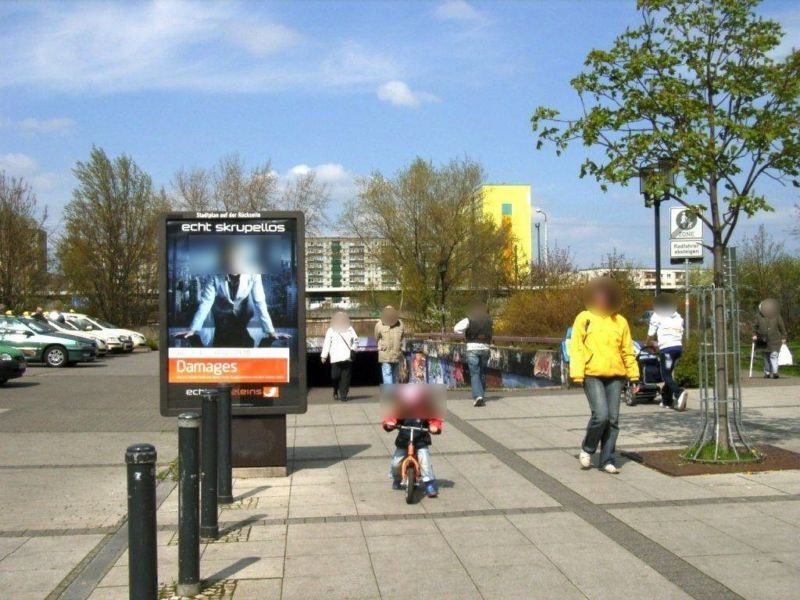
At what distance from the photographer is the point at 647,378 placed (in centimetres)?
1546

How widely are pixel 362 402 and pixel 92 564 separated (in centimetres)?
1099

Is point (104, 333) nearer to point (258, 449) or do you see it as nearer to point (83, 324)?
point (83, 324)

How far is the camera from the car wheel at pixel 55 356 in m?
31.3

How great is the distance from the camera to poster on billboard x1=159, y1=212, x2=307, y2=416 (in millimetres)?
9328

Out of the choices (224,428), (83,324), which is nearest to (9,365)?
(224,428)

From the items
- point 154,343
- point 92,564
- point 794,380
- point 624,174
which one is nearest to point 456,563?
point 92,564

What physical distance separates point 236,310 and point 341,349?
8.46 metres

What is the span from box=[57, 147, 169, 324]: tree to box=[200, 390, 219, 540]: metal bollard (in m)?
52.6

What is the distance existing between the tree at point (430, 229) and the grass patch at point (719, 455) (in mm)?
36520

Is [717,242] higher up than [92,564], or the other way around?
[717,242]

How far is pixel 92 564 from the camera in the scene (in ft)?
21.9

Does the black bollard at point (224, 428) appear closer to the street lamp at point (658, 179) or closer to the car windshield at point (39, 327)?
the street lamp at point (658, 179)

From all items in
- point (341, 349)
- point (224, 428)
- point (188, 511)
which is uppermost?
point (341, 349)

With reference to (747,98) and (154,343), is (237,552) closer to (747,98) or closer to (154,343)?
(747,98)
